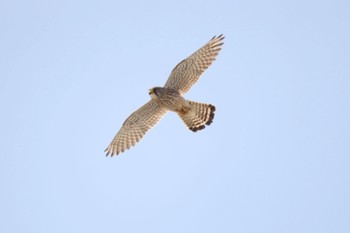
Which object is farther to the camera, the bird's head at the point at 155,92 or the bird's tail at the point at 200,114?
the bird's head at the point at 155,92

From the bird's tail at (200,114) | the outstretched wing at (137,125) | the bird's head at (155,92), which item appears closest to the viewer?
the bird's tail at (200,114)

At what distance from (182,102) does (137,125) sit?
1195 millimetres

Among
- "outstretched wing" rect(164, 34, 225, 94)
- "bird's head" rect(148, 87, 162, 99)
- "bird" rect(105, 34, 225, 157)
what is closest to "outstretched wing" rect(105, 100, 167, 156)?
"bird" rect(105, 34, 225, 157)

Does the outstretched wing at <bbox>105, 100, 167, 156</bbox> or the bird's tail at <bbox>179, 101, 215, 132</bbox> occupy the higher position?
the outstretched wing at <bbox>105, 100, 167, 156</bbox>

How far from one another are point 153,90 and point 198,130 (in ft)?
4.12

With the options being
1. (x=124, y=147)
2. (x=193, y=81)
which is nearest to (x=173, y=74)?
(x=193, y=81)

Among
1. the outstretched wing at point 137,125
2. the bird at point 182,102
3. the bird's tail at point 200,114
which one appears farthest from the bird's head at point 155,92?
the bird's tail at point 200,114

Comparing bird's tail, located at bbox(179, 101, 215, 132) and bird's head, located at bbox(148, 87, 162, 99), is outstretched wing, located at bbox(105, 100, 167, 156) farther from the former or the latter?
bird's tail, located at bbox(179, 101, 215, 132)

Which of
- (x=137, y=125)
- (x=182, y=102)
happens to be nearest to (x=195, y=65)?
(x=182, y=102)

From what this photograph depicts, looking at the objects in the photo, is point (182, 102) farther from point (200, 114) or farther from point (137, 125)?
point (137, 125)

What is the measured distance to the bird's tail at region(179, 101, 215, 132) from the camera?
61.0 feet

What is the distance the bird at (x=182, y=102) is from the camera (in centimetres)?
1861

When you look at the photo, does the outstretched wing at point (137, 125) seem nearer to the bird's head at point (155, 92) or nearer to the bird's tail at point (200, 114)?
the bird's head at point (155, 92)

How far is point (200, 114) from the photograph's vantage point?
18641 millimetres
